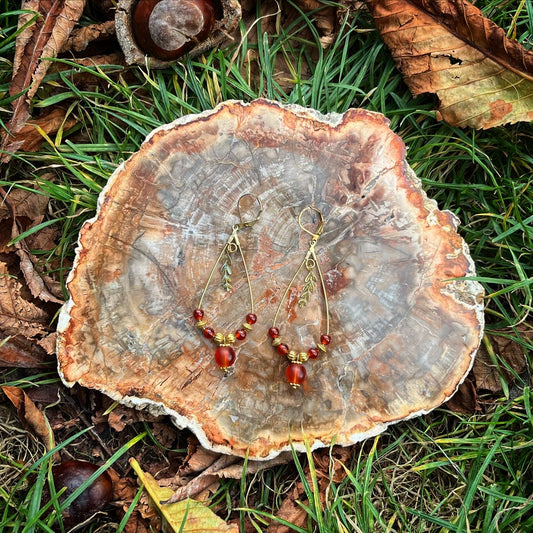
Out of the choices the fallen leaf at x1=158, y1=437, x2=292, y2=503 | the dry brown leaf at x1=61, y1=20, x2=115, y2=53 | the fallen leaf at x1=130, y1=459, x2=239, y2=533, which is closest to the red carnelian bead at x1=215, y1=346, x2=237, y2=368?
the fallen leaf at x1=158, y1=437, x2=292, y2=503

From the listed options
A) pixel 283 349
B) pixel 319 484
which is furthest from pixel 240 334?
pixel 319 484

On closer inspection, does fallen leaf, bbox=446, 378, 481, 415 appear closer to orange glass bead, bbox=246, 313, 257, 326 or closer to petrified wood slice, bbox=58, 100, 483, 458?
petrified wood slice, bbox=58, 100, 483, 458

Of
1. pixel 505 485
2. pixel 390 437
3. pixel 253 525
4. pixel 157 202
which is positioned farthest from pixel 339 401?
pixel 157 202

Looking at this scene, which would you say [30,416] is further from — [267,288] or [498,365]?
[498,365]

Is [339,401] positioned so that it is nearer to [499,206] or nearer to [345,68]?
[499,206]

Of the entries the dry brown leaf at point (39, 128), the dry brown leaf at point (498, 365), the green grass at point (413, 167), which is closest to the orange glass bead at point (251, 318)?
the green grass at point (413, 167)

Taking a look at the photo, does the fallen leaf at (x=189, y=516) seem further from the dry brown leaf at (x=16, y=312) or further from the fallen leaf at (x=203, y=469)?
the dry brown leaf at (x=16, y=312)
